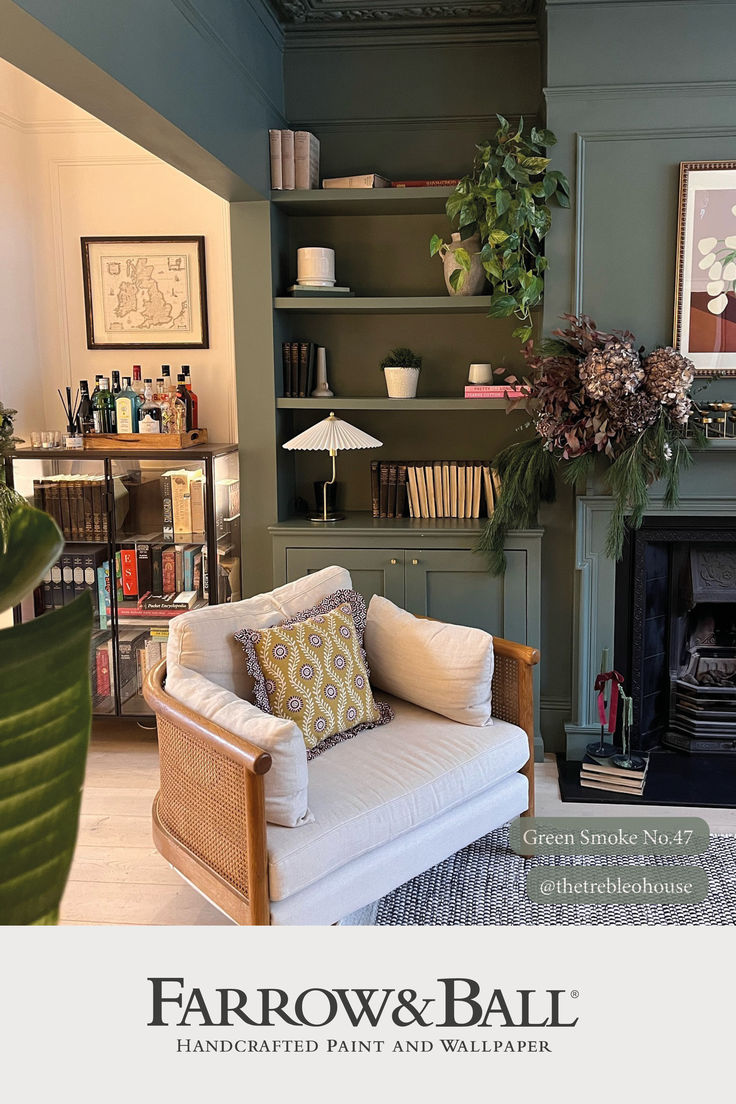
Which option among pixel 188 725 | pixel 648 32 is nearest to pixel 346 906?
pixel 188 725

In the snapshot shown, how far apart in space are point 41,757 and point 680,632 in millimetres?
3705

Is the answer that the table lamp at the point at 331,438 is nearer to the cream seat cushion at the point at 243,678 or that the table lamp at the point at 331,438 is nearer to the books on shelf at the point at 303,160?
the cream seat cushion at the point at 243,678

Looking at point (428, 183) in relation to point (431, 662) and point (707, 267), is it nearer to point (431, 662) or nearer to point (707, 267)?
point (707, 267)

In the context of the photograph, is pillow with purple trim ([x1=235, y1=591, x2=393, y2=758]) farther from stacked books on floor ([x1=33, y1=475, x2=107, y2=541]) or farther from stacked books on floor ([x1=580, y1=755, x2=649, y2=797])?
stacked books on floor ([x1=33, y1=475, x2=107, y2=541])

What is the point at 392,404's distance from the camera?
11.9ft

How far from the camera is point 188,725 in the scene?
7.34 feet

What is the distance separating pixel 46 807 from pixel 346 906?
2092 mm

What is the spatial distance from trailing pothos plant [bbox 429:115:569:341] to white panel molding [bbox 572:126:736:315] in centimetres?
6

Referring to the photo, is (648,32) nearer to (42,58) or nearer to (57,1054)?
(42,58)

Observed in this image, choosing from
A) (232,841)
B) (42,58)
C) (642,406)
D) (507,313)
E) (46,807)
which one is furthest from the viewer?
(507,313)

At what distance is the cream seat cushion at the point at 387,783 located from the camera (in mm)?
2107

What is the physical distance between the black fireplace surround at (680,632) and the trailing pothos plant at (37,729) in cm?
344

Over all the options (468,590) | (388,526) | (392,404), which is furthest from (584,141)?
(468,590)

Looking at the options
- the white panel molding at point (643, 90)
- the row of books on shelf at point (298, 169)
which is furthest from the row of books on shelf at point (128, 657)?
the white panel molding at point (643, 90)
